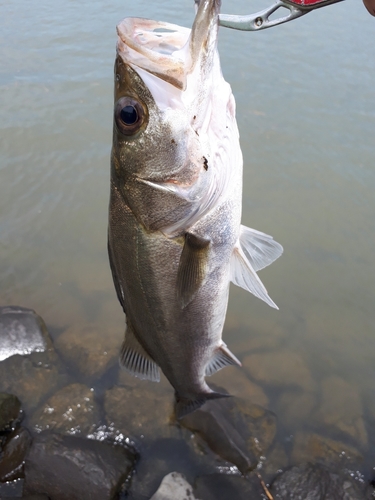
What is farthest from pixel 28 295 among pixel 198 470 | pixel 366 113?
pixel 366 113

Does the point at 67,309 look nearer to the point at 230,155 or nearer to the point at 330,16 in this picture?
the point at 230,155

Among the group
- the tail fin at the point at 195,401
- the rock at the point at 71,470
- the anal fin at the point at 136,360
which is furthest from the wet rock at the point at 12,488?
the anal fin at the point at 136,360

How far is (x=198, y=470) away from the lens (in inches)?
147

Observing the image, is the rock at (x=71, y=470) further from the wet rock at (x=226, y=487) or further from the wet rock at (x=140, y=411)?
the wet rock at (x=226, y=487)

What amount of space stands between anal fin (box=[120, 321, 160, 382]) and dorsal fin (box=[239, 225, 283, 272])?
806 millimetres

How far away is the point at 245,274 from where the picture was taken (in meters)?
2.35

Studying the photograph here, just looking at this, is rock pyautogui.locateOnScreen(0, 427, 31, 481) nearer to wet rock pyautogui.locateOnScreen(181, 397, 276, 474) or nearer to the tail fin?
wet rock pyautogui.locateOnScreen(181, 397, 276, 474)

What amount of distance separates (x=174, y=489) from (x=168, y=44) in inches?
125

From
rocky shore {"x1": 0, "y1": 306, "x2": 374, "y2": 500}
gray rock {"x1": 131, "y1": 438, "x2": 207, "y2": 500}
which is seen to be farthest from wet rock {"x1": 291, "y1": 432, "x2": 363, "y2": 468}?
gray rock {"x1": 131, "y1": 438, "x2": 207, "y2": 500}

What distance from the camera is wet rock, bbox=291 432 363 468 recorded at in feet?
12.3

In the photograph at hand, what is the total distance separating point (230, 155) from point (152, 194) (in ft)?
1.26

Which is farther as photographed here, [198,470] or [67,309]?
[67,309]

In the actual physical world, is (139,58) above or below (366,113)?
above

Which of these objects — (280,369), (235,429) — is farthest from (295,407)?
(235,429)
